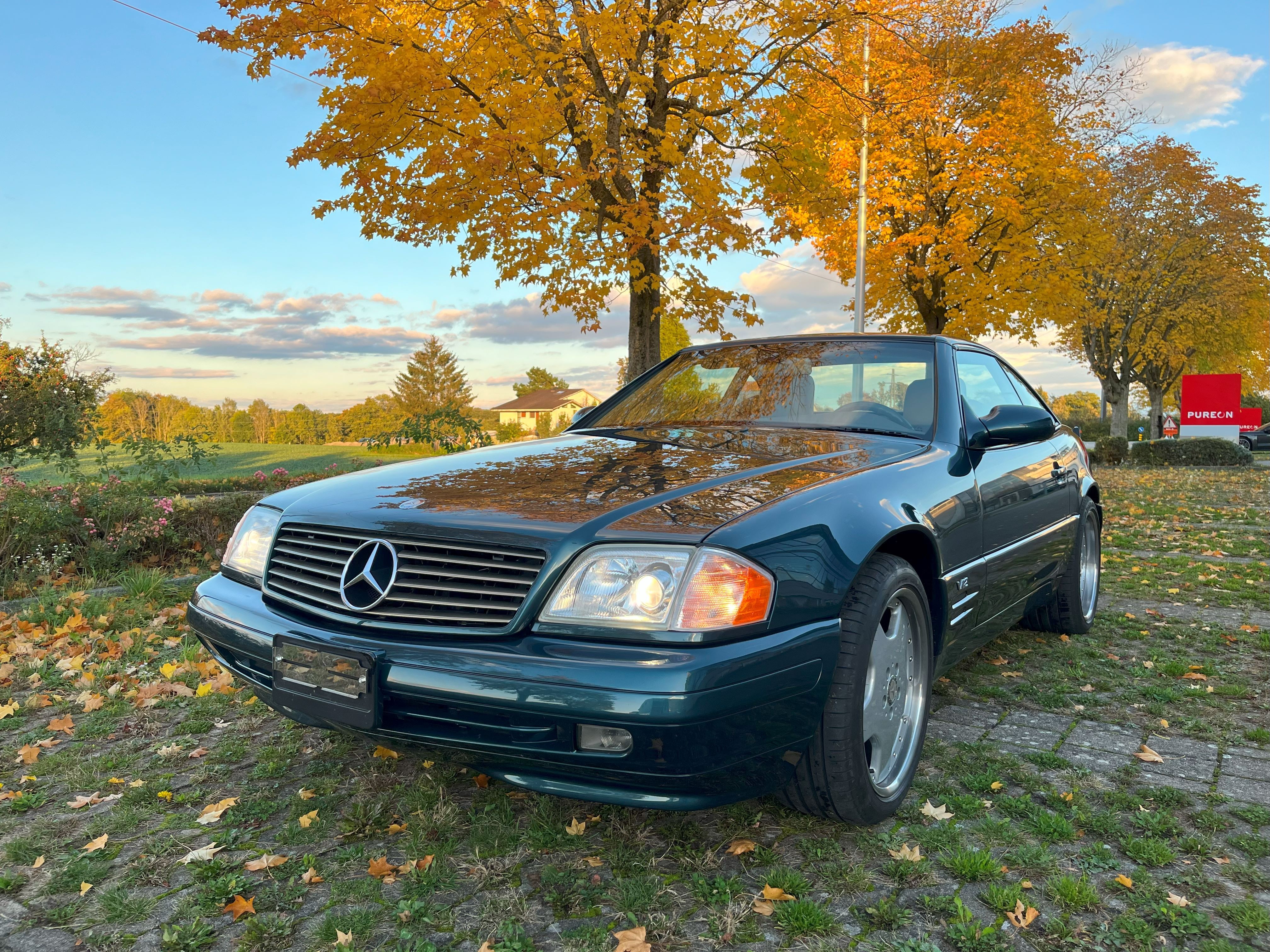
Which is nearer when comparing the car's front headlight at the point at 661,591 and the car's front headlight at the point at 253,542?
the car's front headlight at the point at 661,591

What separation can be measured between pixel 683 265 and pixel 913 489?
28.1 ft

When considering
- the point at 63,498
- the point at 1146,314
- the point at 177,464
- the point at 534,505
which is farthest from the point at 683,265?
the point at 1146,314

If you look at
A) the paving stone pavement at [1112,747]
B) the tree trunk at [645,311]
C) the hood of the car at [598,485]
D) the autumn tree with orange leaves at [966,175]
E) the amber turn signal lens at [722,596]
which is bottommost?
the paving stone pavement at [1112,747]

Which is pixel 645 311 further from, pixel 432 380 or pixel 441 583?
pixel 432 380

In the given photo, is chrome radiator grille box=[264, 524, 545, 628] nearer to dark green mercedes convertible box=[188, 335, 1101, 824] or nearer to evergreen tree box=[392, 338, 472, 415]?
dark green mercedes convertible box=[188, 335, 1101, 824]

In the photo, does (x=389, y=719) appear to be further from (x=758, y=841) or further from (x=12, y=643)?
(x=12, y=643)

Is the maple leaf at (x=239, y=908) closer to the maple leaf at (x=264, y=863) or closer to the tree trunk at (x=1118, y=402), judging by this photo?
the maple leaf at (x=264, y=863)

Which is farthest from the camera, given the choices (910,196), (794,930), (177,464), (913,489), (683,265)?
(910,196)

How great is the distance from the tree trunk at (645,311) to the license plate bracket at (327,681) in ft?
26.1

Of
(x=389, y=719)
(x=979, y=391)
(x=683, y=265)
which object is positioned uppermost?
(x=683, y=265)

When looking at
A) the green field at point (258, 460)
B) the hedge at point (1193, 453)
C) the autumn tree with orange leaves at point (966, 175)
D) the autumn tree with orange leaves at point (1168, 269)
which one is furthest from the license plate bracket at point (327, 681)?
the autumn tree with orange leaves at point (1168, 269)

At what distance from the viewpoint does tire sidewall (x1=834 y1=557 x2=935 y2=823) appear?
2322 millimetres

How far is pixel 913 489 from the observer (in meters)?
2.83

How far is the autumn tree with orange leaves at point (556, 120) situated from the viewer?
8.36 meters
